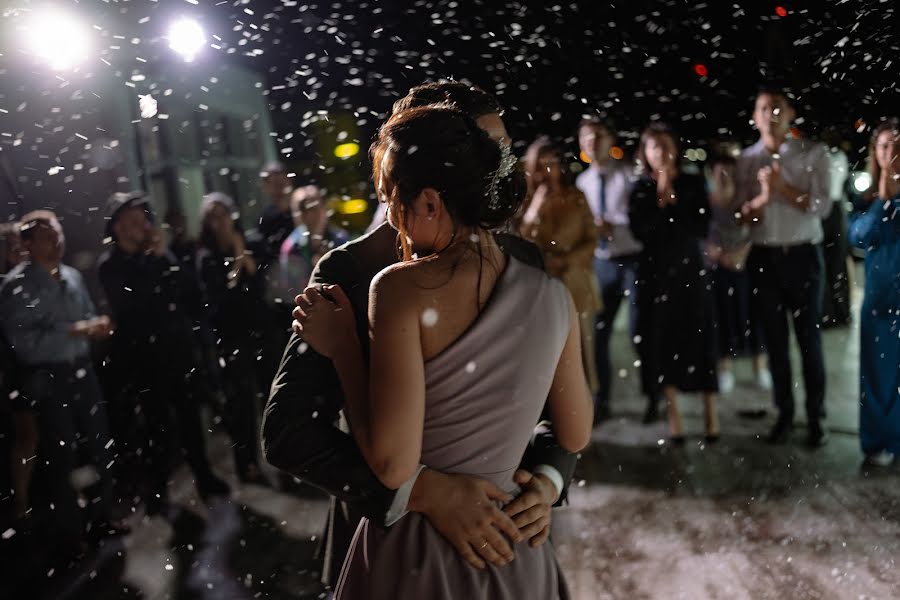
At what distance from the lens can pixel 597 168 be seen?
4848 mm

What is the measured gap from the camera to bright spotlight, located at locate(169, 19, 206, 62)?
6016 mm

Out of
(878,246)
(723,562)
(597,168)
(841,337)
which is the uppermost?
(597,168)

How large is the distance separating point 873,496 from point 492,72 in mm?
9348

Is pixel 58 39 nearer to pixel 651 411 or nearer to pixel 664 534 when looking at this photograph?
pixel 651 411

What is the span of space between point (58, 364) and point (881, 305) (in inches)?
174

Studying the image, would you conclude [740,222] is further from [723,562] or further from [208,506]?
[208,506]

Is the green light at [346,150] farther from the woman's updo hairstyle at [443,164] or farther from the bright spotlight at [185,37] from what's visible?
the woman's updo hairstyle at [443,164]

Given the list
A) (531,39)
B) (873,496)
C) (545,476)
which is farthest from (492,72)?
(545,476)

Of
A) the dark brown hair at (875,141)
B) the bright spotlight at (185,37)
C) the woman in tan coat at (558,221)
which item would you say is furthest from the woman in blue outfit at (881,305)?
the bright spotlight at (185,37)

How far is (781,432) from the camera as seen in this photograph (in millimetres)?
4266

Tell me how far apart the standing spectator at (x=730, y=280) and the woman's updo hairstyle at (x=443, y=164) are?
12.6 feet

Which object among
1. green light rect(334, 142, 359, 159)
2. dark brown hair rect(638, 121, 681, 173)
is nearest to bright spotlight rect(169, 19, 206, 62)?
dark brown hair rect(638, 121, 681, 173)

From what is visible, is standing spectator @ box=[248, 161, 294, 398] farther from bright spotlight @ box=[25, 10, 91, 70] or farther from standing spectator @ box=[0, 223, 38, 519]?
bright spotlight @ box=[25, 10, 91, 70]

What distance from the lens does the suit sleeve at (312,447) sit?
1.06 meters
